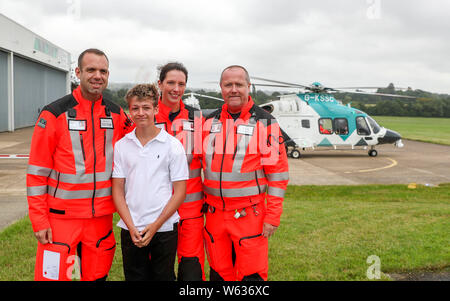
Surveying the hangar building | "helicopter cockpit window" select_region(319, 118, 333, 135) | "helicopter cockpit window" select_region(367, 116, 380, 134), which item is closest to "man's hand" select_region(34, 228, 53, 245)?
"helicopter cockpit window" select_region(319, 118, 333, 135)

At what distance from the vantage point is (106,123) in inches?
118

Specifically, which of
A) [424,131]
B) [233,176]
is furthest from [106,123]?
[424,131]

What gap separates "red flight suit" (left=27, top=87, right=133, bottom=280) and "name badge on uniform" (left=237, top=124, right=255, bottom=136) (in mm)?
1103

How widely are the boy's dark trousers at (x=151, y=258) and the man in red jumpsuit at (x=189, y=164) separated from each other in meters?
0.29

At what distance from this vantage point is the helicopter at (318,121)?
1670 centimetres

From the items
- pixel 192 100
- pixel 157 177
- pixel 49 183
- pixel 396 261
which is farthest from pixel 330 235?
pixel 192 100

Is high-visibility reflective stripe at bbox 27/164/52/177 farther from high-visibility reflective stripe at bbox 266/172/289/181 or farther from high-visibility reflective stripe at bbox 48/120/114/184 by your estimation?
high-visibility reflective stripe at bbox 266/172/289/181

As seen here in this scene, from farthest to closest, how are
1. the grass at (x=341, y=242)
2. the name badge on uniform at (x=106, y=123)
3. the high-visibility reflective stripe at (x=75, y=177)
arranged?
1. the grass at (x=341, y=242)
2. the name badge on uniform at (x=106, y=123)
3. the high-visibility reflective stripe at (x=75, y=177)

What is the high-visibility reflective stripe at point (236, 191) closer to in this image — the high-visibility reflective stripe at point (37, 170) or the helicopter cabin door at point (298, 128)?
the high-visibility reflective stripe at point (37, 170)

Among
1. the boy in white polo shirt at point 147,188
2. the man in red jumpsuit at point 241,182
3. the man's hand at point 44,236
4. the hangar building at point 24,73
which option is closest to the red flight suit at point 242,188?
the man in red jumpsuit at point 241,182

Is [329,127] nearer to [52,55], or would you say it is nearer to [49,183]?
[49,183]

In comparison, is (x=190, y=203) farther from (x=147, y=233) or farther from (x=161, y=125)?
(x=161, y=125)

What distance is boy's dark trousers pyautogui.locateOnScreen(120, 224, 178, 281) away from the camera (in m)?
2.88

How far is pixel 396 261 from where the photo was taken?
14.8 ft
